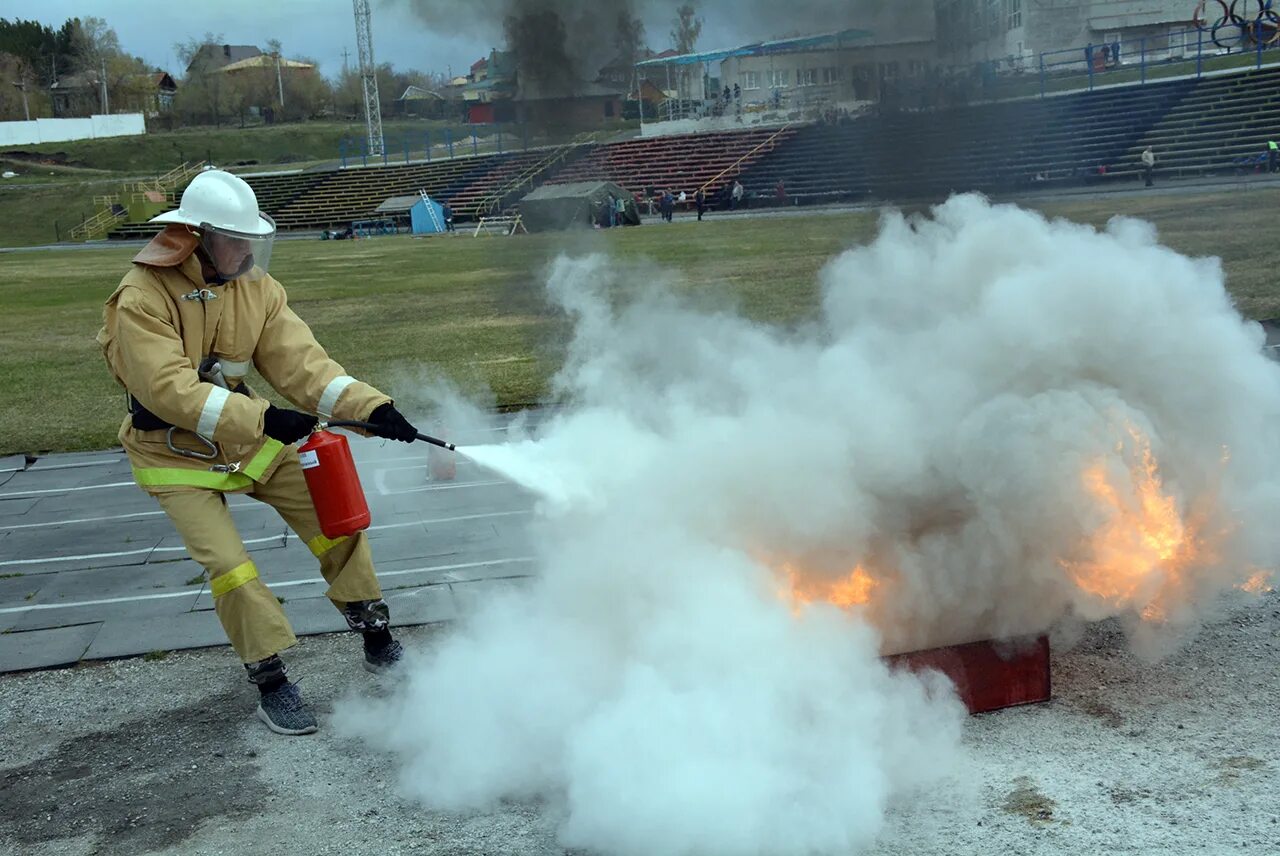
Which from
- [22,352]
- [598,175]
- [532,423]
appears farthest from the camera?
[22,352]

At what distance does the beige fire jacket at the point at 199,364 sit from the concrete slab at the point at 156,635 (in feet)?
4.06

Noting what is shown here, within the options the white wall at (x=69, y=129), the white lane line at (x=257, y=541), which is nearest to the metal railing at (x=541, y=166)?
the white lane line at (x=257, y=541)

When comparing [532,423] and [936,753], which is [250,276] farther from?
[532,423]

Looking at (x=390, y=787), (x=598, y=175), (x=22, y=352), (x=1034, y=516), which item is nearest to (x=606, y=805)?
(x=390, y=787)

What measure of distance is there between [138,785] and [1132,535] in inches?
140

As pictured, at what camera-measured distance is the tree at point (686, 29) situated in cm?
586

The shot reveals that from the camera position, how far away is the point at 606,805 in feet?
11.6

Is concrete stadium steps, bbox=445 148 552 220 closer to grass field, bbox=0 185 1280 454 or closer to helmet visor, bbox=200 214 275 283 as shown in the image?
grass field, bbox=0 185 1280 454

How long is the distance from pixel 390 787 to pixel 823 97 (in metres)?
3.98

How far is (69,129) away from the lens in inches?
2985

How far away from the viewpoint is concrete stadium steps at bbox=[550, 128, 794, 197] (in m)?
9.50

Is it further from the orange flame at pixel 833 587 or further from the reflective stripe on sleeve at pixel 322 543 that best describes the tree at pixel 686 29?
the reflective stripe on sleeve at pixel 322 543

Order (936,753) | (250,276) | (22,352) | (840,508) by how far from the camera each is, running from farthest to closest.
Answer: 1. (22,352)
2. (250,276)
3. (840,508)
4. (936,753)

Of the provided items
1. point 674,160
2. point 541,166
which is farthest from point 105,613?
point 674,160
